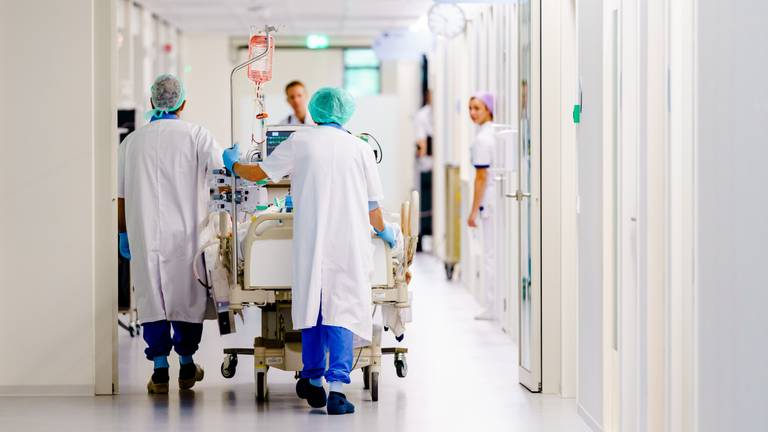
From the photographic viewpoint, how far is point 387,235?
5.62m

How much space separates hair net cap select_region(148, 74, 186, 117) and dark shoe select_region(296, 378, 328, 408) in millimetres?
1626

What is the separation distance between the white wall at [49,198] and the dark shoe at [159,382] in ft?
0.77

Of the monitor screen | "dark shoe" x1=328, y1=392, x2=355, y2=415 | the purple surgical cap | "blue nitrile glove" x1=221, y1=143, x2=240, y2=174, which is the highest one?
the purple surgical cap

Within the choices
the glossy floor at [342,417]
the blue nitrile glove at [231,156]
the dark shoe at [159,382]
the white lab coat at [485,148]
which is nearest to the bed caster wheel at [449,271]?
the white lab coat at [485,148]

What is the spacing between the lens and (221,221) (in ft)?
18.4

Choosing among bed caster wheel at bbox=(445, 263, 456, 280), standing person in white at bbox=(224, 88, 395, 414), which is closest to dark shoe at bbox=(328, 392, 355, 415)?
standing person in white at bbox=(224, 88, 395, 414)

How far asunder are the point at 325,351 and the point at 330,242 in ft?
1.69

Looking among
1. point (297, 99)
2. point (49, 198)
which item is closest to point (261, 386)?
point (49, 198)

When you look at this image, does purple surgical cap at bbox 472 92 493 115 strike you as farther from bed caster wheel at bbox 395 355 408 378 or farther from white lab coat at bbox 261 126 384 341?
white lab coat at bbox 261 126 384 341

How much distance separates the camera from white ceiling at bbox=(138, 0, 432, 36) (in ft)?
41.2

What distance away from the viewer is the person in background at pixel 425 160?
1494cm

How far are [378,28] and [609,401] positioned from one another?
10.9 metres

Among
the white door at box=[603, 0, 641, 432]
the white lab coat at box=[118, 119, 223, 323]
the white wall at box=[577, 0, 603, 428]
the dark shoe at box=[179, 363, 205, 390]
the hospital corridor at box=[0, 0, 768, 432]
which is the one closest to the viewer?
the hospital corridor at box=[0, 0, 768, 432]
